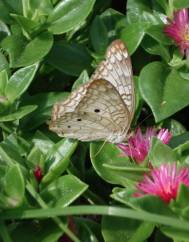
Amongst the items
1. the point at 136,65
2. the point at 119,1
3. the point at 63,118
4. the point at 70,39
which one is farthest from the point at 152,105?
the point at 119,1

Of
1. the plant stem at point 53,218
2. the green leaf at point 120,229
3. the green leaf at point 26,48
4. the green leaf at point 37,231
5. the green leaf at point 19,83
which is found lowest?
the green leaf at point 120,229

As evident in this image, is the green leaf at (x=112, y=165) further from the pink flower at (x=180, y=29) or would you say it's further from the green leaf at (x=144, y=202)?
the pink flower at (x=180, y=29)

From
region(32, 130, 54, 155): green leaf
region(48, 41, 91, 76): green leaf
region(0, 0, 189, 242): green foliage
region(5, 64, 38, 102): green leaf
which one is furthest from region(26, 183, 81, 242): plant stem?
region(48, 41, 91, 76): green leaf

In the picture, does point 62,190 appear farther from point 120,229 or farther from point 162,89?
point 162,89

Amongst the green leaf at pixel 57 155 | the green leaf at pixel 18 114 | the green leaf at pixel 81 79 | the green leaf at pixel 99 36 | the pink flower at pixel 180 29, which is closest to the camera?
the green leaf at pixel 57 155

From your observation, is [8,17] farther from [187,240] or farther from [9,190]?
[187,240]

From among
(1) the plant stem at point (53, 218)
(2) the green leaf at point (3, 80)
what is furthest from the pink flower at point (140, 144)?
(2) the green leaf at point (3, 80)

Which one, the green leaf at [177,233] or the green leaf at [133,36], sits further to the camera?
the green leaf at [133,36]
